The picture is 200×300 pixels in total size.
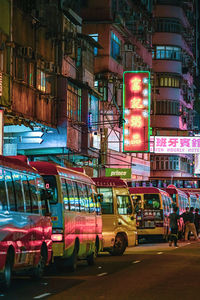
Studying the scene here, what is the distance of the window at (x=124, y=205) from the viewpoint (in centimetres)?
2958

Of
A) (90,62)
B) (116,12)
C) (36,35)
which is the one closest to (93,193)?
(36,35)

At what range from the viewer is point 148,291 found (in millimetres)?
15586

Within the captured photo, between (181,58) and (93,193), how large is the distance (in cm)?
5872

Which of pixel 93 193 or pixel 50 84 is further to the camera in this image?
pixel 50 84

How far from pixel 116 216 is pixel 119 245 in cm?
103

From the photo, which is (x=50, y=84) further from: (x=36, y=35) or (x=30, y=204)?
(x=30, y=204)

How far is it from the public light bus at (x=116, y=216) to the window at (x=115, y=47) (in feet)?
77.1

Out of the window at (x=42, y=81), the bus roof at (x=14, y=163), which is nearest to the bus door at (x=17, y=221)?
the bus roof at (x=14, y=163)

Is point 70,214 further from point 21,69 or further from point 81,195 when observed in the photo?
point 21,69

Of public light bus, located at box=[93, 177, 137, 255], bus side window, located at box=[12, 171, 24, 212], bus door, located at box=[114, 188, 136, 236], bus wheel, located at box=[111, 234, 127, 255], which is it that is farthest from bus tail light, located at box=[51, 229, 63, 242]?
bus door, located at box=[114, 188, 136, 236]

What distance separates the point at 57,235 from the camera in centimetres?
2022

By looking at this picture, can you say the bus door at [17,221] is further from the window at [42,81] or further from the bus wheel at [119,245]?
the window at [42,81]

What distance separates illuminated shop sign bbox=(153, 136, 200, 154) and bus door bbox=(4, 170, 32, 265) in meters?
38.8

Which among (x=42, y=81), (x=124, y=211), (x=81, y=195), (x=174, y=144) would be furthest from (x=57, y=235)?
(x=174, y=144)
